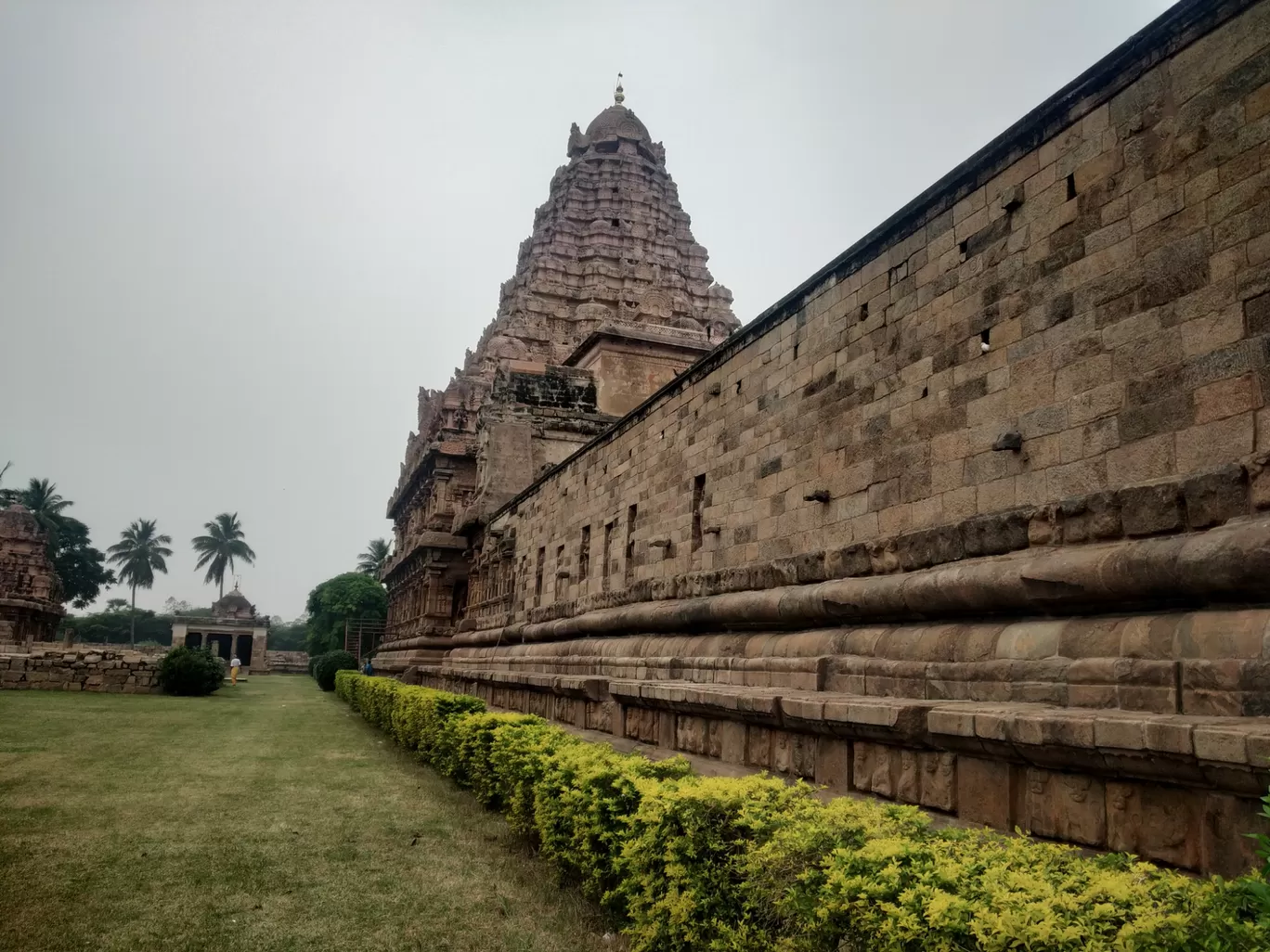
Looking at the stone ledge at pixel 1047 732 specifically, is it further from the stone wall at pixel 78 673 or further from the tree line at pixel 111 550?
the tree line at pixel 111 550

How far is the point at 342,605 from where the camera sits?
4791 cm

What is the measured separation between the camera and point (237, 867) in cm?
591

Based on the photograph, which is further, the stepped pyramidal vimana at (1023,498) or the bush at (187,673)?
the bush at (187,673)

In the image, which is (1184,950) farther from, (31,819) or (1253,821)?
(31,819)

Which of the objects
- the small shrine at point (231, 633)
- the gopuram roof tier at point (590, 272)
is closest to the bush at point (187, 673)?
the gopuram roof tier at point (590, 272)

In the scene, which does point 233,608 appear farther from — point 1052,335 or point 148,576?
point 1052,335

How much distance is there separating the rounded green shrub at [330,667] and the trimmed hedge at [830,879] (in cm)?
2882

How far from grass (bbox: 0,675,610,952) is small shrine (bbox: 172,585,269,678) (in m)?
40.5

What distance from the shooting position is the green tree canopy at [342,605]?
47938mm

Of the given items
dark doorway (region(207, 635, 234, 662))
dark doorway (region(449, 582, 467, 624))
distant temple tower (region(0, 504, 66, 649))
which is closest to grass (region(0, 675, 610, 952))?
dark doorway (region(449, 582, 467, 624))

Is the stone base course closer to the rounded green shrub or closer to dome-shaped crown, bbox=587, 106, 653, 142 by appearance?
the rounded green shrub

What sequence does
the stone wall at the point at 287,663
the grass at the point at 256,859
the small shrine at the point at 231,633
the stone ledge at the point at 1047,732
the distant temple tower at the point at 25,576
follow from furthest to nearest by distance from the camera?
1. the stone wall at the point at 287,663
2. the small shrine at the point at 231,633
3. the distant temple tower at the point at 25,576
4. the grass at the point at 256,859
5. the stone ledge at the point at 1047,732

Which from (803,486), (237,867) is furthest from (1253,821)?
(237,867)

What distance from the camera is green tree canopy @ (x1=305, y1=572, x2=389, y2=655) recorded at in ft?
157
